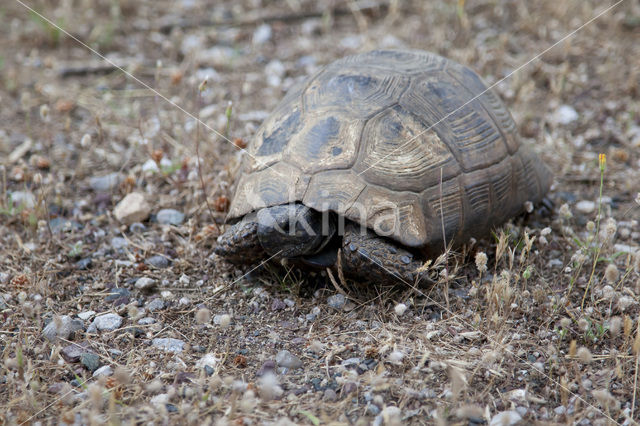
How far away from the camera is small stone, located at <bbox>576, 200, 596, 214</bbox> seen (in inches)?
168

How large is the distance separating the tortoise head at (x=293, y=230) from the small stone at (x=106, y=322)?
867mm

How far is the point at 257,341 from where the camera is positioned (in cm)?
313

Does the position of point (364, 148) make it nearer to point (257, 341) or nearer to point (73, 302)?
point (257, 341)

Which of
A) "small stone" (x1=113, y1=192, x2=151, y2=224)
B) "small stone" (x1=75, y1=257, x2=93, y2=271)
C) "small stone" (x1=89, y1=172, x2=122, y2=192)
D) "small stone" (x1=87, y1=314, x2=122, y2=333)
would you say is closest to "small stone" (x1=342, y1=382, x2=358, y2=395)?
"small stone" (x1=87, y1=314, x2=122, y2=333)

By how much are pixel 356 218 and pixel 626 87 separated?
362 cm

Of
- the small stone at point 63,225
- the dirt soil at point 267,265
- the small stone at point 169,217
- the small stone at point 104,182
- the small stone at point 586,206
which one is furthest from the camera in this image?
the small stone at point 104,182

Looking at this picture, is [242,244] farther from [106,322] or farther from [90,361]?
[90,361]

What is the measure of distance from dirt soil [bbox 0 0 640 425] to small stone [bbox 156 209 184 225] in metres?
0.01

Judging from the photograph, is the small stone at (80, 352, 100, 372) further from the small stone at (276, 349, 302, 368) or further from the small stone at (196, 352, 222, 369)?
the small stone at (276, 349, 302, 368)

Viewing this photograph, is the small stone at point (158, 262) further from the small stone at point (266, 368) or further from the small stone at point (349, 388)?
the small stone at point (349, 388)

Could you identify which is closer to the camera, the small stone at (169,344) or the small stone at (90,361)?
the small stone at (90,361)

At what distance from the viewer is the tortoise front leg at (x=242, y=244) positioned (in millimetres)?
3365

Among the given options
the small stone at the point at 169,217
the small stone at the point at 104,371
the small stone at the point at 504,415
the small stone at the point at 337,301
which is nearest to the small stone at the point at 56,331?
the small stone at the point at 104,371

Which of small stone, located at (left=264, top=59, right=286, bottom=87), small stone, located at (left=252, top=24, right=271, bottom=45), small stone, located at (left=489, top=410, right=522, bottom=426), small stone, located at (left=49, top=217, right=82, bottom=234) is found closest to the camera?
small stone, located at (left=489, top=410, right=522, bottom=426)
